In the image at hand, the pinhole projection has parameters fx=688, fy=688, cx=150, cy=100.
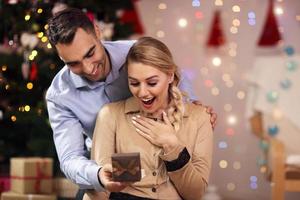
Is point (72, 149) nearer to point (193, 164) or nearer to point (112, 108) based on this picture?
point (112, 108)

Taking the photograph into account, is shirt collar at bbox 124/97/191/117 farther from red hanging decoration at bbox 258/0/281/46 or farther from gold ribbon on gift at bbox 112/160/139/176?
red hanging decoration at bbox 258/0/281/46

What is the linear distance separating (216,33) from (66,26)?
316 centimetres

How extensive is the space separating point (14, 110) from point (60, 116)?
2440mm

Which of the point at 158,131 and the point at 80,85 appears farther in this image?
the point at 80,85

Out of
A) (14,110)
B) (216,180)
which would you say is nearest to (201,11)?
(216,180)

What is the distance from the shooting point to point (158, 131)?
206cm

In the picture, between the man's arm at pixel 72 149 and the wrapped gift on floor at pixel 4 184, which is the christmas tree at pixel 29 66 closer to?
the wrapped gift on floor at pixel 4 184

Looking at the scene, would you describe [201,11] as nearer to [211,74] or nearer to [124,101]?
[211,74]

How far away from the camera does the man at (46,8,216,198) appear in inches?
84.2

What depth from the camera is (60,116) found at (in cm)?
234

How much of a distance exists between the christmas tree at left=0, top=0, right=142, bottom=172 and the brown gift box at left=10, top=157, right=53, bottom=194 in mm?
226

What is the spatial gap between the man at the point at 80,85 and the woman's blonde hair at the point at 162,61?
0.15m

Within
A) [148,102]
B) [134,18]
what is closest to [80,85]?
[148,102]

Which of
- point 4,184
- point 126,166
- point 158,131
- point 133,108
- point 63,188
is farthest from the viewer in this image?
point 4,184
